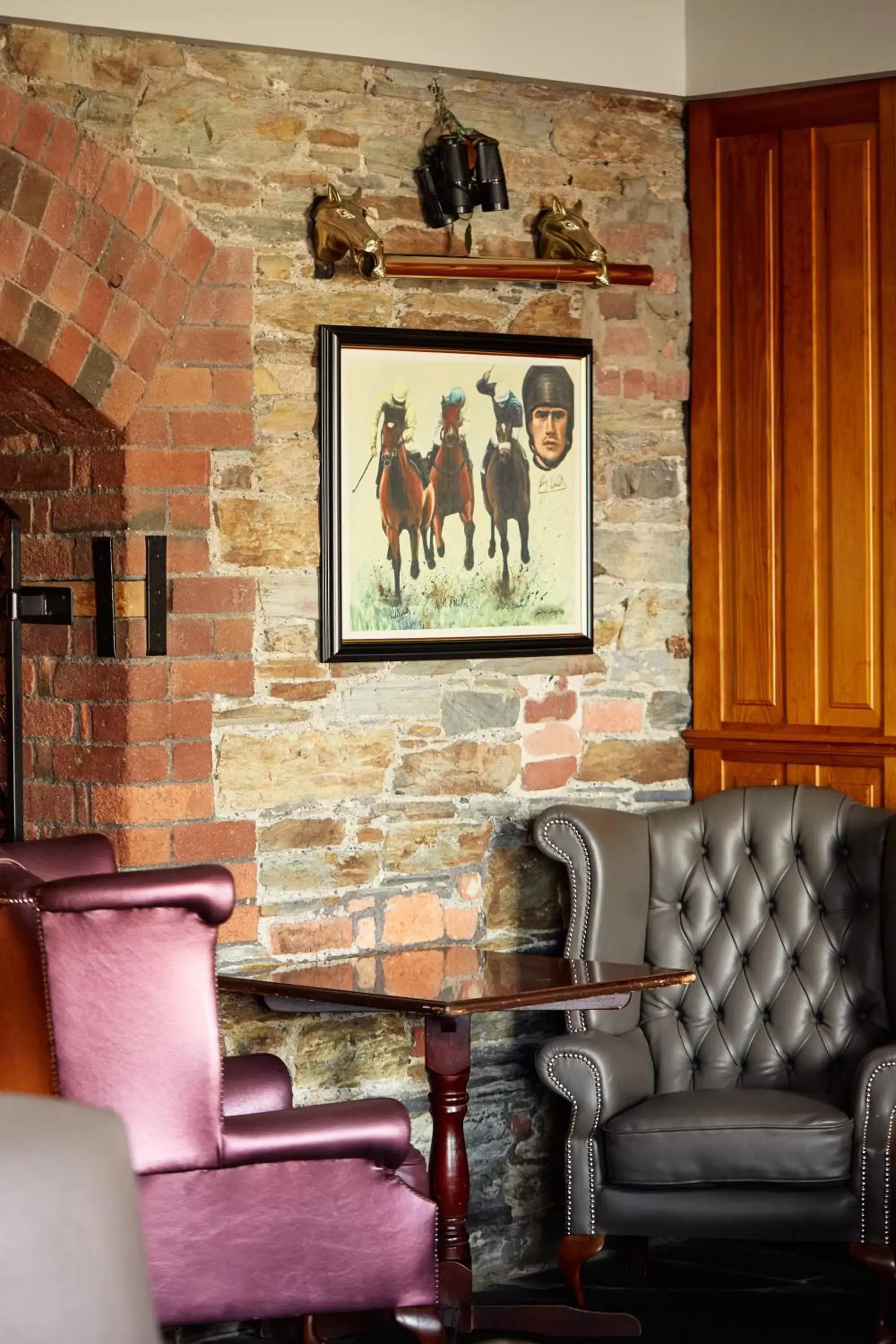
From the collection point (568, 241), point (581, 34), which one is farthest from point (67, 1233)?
point (581, 34)

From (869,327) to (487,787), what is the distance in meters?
1.54

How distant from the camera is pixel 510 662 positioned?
15.1 feet

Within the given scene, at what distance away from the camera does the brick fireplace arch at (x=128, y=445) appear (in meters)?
3.89

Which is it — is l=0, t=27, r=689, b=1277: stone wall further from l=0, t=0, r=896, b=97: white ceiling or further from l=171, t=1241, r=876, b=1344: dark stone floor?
l=171, t=1241, r=876, b=1344: dark stone floor

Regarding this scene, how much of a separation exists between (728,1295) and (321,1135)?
5.02ft

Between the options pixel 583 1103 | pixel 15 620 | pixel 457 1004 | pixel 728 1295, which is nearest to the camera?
pixel 457 1004

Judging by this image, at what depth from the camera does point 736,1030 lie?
14.4ft

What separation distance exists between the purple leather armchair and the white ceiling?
2032 millimetres

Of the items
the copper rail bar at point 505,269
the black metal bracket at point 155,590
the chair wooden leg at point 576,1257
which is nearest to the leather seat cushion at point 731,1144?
the chair wooden leg at point 576,1257

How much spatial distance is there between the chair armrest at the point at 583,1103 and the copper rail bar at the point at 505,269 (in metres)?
1.86

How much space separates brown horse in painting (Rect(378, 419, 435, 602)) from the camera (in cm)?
437

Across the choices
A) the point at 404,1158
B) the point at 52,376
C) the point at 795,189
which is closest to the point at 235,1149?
the point at 404,1158

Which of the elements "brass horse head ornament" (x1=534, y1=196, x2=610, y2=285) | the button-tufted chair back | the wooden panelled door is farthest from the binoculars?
the button-tufted chair back

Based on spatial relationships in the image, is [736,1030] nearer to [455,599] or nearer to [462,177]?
[455,599]
